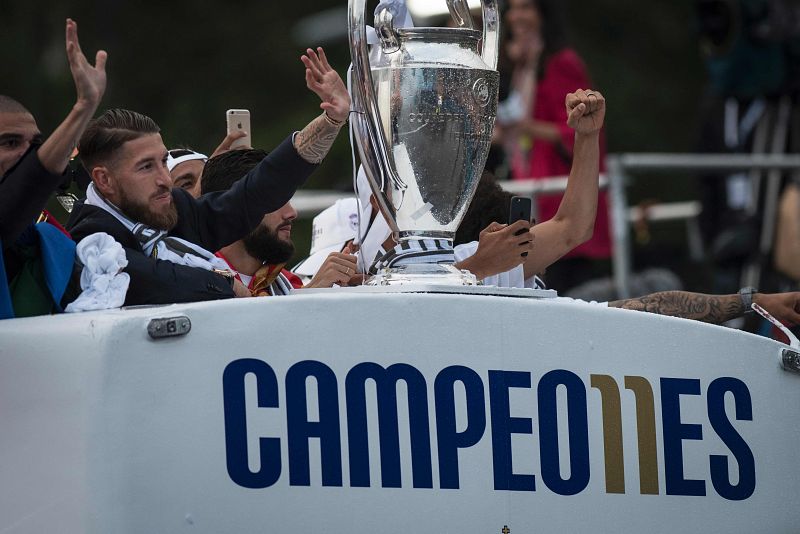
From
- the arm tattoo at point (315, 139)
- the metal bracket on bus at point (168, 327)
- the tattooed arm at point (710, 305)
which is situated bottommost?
the tattooed arm at point (710, 305)

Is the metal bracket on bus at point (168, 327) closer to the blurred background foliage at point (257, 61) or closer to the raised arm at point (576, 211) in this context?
the raised arm at point (576, 211)

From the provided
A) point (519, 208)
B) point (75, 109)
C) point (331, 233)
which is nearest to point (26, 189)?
point (75, 109)

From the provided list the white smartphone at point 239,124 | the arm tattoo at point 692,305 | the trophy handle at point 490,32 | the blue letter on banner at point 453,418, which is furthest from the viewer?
the white smartphone at point 239,124

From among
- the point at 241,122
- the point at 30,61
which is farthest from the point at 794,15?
the point at 30,61

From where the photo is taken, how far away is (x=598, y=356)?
3361 mm

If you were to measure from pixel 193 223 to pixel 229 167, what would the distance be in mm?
507

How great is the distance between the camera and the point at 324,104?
3924 millimetres

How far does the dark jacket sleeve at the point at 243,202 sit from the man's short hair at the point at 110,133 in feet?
0.81

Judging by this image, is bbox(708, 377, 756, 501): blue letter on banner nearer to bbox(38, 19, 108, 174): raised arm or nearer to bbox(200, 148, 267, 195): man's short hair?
bbox(38, 19, 108, 174): raised arm

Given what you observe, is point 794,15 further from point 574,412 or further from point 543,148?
point 574,412

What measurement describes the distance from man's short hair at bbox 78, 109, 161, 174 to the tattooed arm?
3.96 feet

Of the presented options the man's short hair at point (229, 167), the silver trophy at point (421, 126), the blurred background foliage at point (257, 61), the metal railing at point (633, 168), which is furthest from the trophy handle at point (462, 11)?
the blurred background foliage at point (257, 61)

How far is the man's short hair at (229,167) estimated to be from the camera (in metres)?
4.74

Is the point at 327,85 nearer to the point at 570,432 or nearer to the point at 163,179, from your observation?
the point at 163,179
